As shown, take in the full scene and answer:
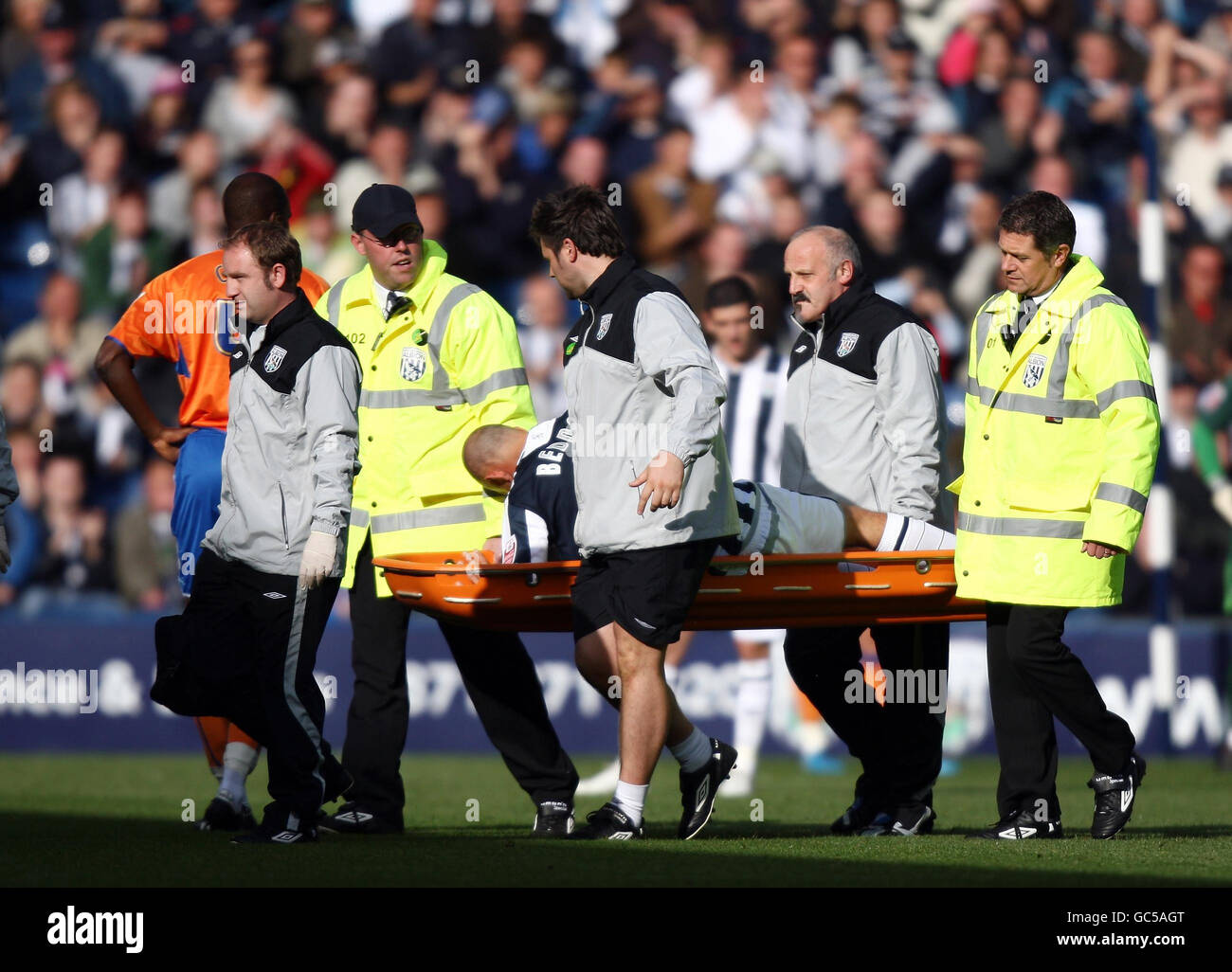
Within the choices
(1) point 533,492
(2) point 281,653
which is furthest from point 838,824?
(2) point 281,653

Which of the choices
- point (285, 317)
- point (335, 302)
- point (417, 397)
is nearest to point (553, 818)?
point (417, 397)

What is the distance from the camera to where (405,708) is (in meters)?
7.32

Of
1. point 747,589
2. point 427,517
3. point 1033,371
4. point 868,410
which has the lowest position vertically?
point 747,589

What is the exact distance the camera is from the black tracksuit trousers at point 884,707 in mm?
7262

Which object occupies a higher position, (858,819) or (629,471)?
(629,471)

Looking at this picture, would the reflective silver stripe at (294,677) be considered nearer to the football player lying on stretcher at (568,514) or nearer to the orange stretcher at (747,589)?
the orange stretcher at (747,589)

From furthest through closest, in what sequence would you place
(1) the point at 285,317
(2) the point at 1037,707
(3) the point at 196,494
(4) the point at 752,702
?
(4) the point at 752,702 → (3) the point at 196,494 → (2) the point at 1037,707 → (1) the point at 285,317

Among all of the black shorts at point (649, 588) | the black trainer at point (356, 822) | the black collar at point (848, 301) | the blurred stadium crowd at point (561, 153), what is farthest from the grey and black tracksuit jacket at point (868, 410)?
the blurred stadium crowd at point (561, 153)

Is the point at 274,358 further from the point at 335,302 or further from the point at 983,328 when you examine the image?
the point at 983,328

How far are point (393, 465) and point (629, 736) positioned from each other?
1528mm

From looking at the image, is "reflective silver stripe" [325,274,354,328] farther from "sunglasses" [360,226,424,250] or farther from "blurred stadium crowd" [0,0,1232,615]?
"blurred stadium crowd" [0,0,1232,615]

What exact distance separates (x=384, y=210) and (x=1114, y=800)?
10.8 ft

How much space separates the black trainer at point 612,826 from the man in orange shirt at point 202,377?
1452 mm

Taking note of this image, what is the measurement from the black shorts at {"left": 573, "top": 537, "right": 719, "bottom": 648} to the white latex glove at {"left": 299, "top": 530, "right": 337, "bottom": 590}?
35.6 inches
